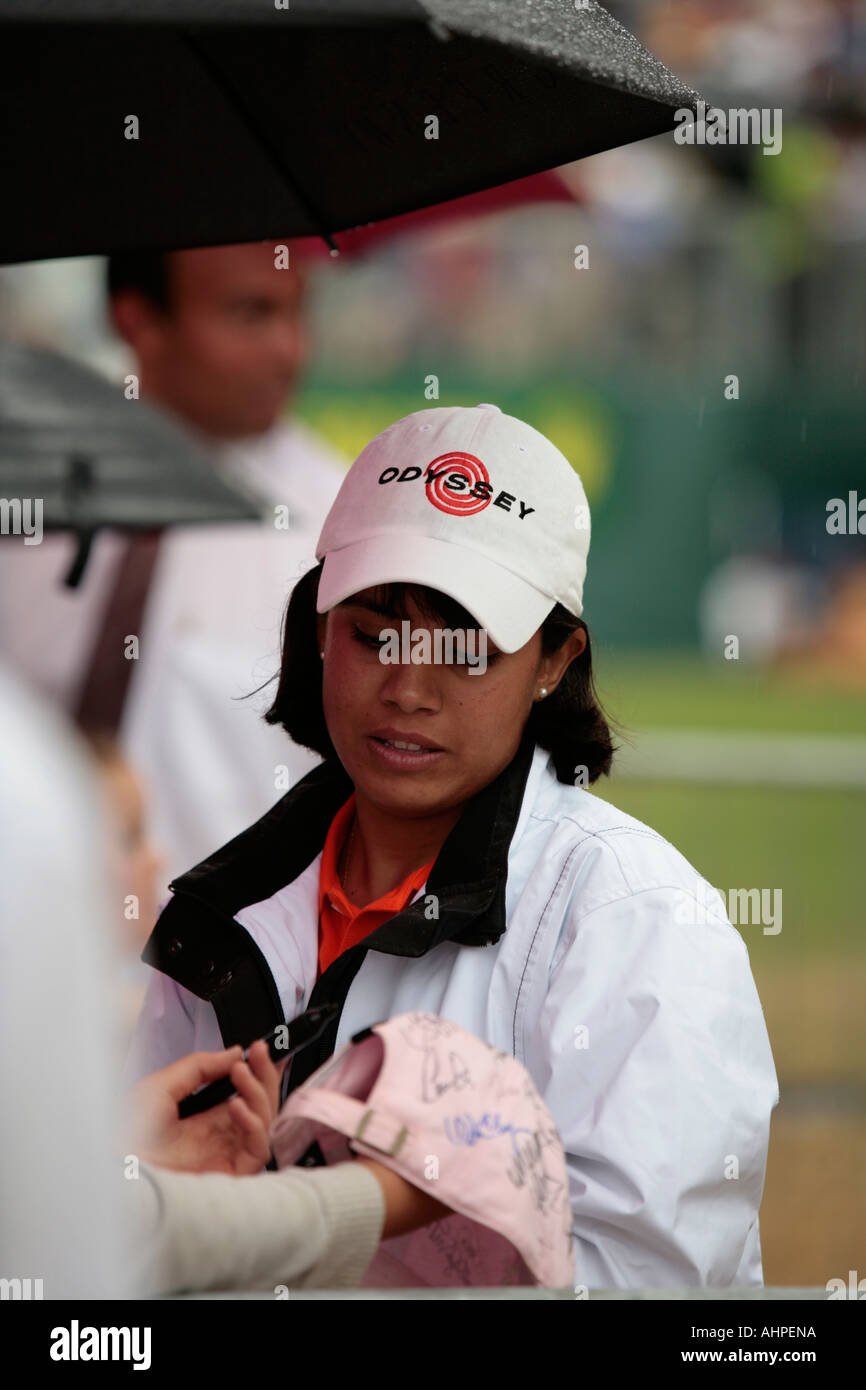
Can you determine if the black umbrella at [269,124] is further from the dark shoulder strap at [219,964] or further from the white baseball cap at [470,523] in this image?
the dark shoulder strap at [219,964]

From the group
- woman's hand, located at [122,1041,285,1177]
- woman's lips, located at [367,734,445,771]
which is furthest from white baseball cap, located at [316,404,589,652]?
woman's hand, located at [122,1041,285,1177]

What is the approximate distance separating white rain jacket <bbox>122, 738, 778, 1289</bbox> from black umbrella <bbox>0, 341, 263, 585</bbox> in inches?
54.7

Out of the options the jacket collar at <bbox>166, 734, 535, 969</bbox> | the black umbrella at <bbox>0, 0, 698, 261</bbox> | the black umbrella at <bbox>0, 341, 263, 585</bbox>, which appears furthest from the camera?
the black umbrella at <bbox>0, 341, 263, 585</bbox>

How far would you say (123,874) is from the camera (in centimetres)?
346

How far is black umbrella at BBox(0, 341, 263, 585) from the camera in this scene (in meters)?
3.48

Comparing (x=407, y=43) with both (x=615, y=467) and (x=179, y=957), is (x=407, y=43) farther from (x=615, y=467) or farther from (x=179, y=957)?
(x=615, y=467)

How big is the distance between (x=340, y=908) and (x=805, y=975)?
4.28 meters

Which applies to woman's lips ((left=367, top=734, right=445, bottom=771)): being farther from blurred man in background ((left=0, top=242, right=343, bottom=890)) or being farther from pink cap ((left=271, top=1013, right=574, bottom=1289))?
blurred man in background ((left=0, top=242, right=343, bottom=890))

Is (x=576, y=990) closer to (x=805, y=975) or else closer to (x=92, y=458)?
(x=92, y=458)

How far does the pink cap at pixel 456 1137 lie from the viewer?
5.20 ft

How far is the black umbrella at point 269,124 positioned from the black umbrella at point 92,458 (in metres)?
0.84

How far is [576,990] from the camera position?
181 centimetres
